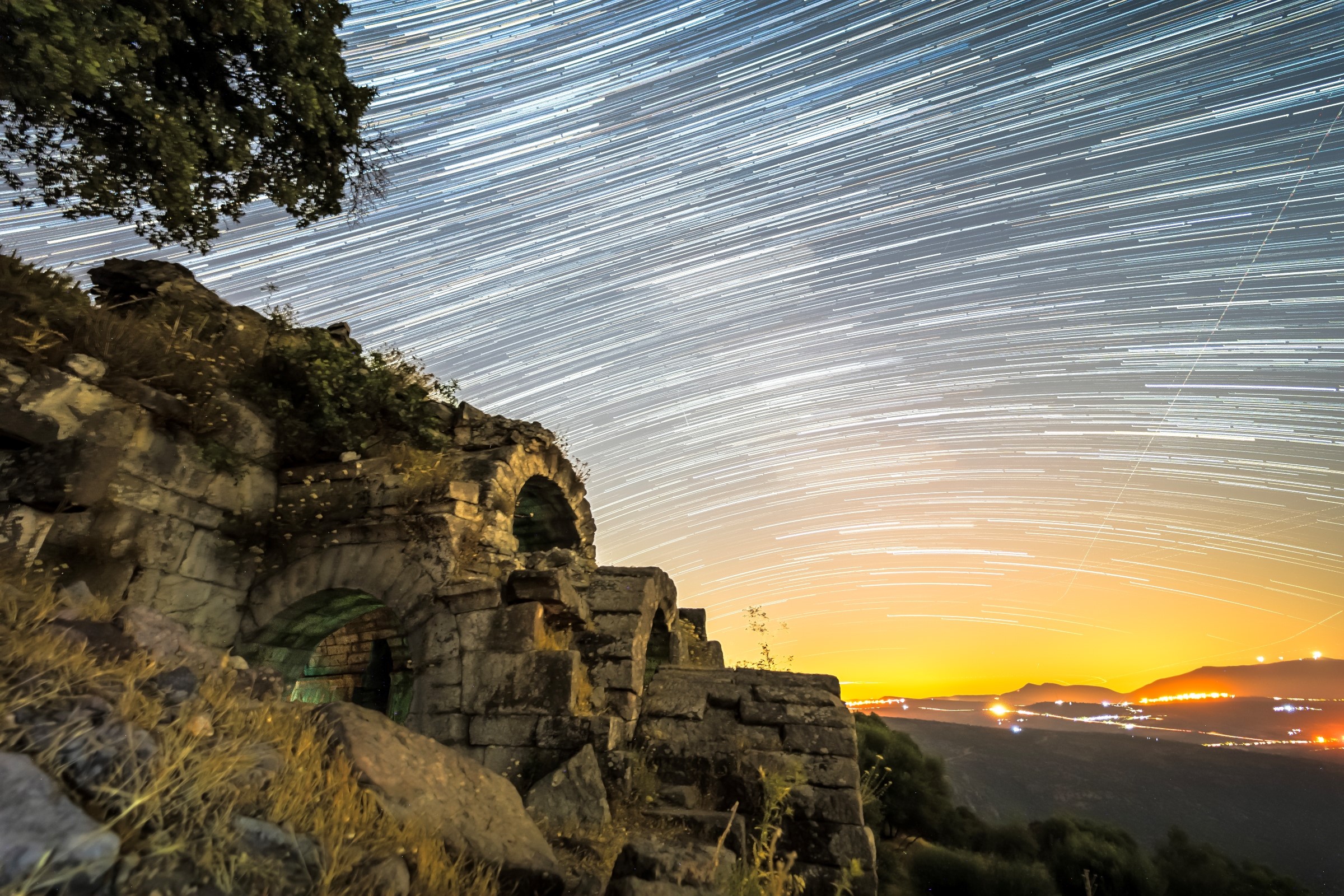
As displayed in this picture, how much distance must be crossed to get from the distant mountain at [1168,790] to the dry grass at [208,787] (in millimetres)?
22759

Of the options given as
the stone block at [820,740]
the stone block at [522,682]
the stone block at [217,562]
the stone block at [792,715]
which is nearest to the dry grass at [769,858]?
the stone block at [820,740]

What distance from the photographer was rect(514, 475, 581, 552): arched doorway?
9.84 meters

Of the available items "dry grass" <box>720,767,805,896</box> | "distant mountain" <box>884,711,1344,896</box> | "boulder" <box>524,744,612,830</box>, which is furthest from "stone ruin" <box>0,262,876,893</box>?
"distant mountain" <box>884,711,1344,896</box>

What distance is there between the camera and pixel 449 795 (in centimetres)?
294

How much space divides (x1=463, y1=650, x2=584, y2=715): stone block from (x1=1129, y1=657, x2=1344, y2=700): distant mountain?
81.6m

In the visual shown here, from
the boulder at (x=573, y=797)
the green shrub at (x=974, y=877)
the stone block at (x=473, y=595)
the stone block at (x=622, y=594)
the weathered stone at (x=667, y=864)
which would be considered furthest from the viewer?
the green shrub at (x=974, y=877)

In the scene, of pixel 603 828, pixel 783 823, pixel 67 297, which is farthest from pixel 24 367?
pixel 783 823

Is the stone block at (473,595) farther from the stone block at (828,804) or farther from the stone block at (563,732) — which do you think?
the stone block at (828,804)

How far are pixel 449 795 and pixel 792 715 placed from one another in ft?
13.4

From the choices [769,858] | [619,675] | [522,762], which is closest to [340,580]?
[522,762]

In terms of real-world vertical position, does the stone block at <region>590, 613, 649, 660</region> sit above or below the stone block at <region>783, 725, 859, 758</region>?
above

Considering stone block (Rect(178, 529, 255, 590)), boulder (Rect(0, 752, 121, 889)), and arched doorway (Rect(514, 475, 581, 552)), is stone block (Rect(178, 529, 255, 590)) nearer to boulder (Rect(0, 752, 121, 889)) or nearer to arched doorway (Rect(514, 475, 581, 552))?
arched doorway (Rect(514, 475, 581, 552))

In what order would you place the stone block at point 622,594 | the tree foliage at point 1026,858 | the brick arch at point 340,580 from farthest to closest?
1. the tree foliage at point 1026,858
2. the stone block at point 622,594
3. the brick arch at point 340,580

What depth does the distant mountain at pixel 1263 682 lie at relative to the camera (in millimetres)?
65500
